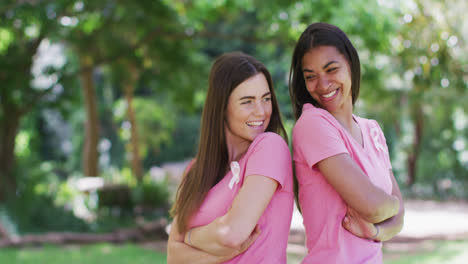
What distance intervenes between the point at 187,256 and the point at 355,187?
2.60 ft

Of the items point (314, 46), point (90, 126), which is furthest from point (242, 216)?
point (90, 126)

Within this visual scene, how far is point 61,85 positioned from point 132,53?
62.0 inches

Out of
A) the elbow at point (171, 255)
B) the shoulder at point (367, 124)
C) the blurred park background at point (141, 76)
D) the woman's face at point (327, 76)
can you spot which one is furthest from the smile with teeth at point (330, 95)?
the blurred park background at point (141, 76)

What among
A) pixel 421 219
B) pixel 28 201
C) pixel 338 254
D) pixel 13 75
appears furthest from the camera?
pixel 421 219

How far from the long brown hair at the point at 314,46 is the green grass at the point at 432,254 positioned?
6213mm

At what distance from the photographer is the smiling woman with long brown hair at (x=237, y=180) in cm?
200

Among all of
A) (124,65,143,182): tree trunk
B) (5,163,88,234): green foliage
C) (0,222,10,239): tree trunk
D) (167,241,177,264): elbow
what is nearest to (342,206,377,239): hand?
(167,241,177,264): elbow

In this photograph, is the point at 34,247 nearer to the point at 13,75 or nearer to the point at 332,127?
the point at 13,75

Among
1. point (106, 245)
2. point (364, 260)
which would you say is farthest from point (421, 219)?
point (364, 260)

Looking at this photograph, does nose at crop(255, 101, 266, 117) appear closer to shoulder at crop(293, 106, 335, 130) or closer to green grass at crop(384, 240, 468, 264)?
shoulder at crop(293, 106, 335, 130)

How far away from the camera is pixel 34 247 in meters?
8.70

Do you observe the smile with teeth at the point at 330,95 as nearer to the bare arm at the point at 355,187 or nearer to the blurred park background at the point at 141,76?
the bare arm at the point at 355,187

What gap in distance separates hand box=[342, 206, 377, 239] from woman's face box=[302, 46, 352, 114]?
18.8 inches

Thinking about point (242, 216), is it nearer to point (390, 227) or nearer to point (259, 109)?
point (259, 109)
